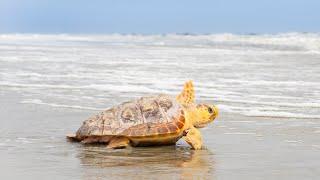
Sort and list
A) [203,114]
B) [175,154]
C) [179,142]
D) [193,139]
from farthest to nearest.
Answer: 1. [179,142]
2. [203,114]
3. [193,139]
4. [175,154]

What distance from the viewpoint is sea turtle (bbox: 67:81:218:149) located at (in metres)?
7.43

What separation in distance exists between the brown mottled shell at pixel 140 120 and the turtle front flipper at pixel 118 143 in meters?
0.07

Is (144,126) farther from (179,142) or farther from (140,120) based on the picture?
(179,142)

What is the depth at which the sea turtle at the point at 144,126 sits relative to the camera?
292 inches

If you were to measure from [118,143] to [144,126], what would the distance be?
0.36m

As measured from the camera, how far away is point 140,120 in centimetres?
749

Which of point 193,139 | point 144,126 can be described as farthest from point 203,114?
point 144,126

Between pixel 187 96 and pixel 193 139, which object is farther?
pixel 187 96

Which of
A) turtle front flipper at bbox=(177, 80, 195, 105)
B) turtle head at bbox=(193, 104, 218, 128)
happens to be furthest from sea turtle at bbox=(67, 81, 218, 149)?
turtle front flipper at bbox=(177, 80, 195, 105)

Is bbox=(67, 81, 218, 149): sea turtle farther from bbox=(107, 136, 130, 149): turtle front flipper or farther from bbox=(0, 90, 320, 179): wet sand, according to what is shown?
bbox=(0, 90, 320, 179): wet sand

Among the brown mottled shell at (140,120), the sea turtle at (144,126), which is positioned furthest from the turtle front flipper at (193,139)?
the brown mottled shell at (140,120)

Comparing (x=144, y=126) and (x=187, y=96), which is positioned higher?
(x=187, y=96)

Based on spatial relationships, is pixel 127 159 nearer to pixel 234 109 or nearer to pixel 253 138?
pixel 253 138

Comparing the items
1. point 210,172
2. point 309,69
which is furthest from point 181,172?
point 309,69
